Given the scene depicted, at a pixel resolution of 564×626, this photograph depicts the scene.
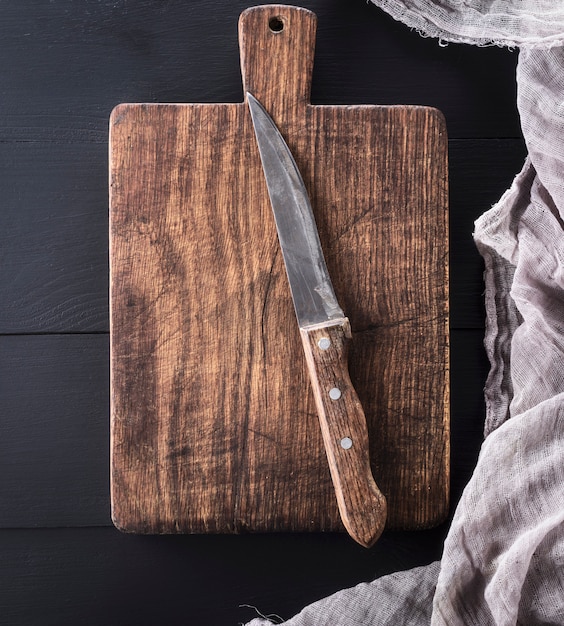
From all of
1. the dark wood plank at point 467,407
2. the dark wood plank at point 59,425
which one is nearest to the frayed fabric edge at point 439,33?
the dark wood plank at point 467,407

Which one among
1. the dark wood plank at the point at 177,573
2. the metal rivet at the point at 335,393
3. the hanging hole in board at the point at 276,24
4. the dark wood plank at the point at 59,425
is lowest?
the dark wood plank at the point at 177,573

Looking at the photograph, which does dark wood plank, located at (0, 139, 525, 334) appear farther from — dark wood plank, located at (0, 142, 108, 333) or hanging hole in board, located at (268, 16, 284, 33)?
hanging hole in board, located at (268, 16, 284, 33)

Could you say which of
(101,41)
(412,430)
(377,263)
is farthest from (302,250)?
(101,41)

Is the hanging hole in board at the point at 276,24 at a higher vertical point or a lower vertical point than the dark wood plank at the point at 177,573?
higher

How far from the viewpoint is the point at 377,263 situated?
2.22 ft

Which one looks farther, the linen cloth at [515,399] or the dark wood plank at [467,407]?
the dark wood plank at [467,407]

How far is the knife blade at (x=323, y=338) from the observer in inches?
25.0

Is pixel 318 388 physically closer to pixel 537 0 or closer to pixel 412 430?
pixel 412 430

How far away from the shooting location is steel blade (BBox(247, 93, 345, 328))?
65 centimetres

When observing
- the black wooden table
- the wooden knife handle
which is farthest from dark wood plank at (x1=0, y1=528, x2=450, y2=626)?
the wooden knife handle

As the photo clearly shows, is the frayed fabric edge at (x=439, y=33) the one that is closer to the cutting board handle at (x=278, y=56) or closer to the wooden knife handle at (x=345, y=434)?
the cutting board handle at (x=278, y=56)

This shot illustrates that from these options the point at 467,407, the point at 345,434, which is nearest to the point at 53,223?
the point at 345,434

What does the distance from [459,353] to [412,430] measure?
4.4 inches

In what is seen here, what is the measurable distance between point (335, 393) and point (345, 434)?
38 mm
